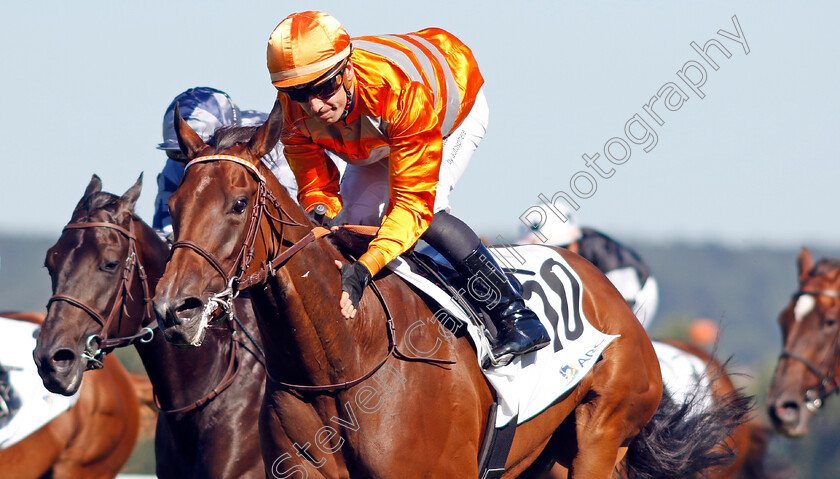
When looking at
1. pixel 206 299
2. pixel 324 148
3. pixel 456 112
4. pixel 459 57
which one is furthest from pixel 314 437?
pixel 459 57

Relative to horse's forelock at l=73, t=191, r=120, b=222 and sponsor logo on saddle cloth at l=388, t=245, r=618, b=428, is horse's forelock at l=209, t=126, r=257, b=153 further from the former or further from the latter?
horse's forelock at l=73, t=191, r=120, b=222

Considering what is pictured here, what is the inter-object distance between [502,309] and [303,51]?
1.24 metres

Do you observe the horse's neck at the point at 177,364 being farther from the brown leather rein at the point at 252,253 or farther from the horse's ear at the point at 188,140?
the horse's ear at the point at 188,140

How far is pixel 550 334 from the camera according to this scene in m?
4.11

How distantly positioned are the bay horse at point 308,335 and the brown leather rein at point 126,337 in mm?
1115

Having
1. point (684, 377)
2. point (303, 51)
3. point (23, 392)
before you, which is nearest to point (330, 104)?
point (303, 51)

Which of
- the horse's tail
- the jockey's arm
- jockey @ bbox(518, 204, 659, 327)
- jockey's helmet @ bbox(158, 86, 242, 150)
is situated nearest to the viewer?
the jockey's arm

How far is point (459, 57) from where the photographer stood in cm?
401

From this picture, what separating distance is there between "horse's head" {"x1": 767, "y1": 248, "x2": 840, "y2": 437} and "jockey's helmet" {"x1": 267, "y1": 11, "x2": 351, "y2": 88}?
5306 millimetres

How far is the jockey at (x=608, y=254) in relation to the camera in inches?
275

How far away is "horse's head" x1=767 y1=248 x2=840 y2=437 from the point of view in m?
7.34

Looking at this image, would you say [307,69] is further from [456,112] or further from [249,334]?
[249,334]

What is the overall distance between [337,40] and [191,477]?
2.16 meters

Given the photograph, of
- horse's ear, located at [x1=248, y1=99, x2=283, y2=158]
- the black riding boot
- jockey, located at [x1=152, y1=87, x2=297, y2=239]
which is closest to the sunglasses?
horse's ear, located at [x1=248, y1=99, x2=283, y2=158]
